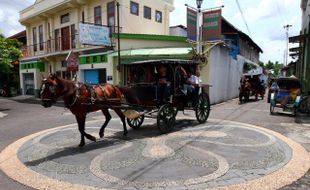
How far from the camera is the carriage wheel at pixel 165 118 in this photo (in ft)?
26.5

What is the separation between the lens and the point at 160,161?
579 cm

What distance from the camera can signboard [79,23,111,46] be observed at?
16.8m

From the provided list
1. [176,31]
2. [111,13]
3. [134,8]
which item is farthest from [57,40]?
[176,31]

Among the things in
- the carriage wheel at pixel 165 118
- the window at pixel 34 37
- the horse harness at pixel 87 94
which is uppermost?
the window at pixel 34 37

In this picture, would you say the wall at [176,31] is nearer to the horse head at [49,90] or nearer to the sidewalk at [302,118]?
the sidewalk at [302,118]

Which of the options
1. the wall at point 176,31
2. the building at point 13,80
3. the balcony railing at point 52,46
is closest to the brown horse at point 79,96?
the balcony railing at point 52,46

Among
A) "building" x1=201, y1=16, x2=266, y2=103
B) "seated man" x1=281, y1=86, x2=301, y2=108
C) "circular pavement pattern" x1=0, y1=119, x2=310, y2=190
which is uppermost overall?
"building" x1=201, y1=16, x2=266, y2=103

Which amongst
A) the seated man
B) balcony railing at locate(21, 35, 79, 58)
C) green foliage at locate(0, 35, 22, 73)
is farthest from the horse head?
balcony railing at locate(21, 35, 79, 58)

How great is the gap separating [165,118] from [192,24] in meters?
8.18

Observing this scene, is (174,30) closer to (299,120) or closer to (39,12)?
(39,12)

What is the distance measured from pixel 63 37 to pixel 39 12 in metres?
3.98

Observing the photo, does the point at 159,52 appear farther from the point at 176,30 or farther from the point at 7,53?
the point at 7,53

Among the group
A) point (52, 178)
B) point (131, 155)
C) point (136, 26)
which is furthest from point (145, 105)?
point (136, 26)

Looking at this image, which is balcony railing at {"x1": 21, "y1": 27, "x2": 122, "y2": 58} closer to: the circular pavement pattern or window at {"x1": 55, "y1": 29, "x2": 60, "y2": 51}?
window at {"x1": 55, "y1": 29, "x2": 60, "y2": 51}
